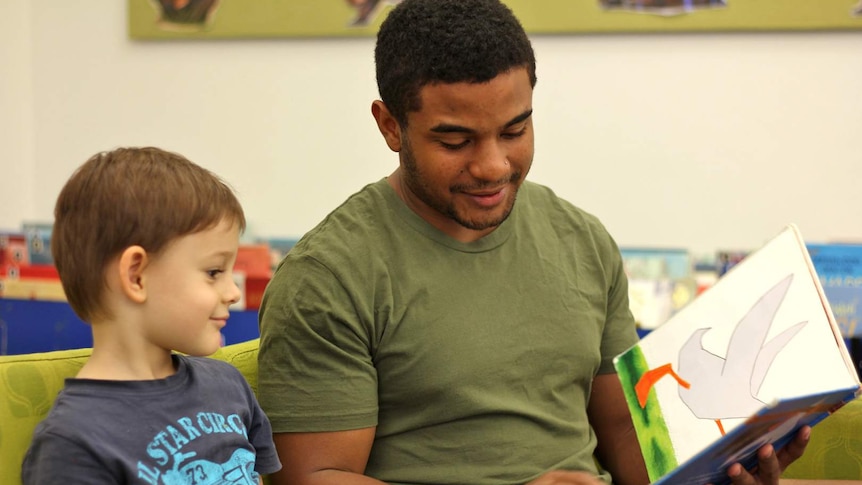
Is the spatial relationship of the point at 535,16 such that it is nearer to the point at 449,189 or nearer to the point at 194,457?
the point at 449,189

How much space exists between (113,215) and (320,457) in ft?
1.46

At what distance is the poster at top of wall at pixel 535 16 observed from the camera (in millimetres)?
3008

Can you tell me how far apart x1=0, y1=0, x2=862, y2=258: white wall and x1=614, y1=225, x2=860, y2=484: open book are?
68.2 inches

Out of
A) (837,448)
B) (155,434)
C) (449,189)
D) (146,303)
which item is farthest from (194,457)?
(837,448)

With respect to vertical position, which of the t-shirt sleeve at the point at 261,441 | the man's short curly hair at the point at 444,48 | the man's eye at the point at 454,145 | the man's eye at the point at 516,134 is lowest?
the t-shirt sleeve at the point at 261,441

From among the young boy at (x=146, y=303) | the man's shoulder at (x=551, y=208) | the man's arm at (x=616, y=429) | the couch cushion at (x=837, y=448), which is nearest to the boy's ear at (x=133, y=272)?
the young boy at (x=146, y=303)

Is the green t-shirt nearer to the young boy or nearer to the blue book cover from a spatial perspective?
the young boy

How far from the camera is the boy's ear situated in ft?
3.48

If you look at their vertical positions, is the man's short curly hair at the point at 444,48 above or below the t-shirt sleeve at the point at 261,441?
above

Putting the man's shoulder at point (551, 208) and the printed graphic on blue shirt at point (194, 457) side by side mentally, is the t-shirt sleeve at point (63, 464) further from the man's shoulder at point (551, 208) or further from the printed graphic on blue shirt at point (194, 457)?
the man's shoulder at point (551, 208)

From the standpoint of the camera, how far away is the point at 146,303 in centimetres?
109

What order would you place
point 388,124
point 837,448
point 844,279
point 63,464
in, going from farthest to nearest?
point 844,279 → point 837,448 → point 388,124 → point 63,464

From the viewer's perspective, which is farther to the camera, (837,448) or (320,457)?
(837,448)

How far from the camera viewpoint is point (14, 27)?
354 cm
